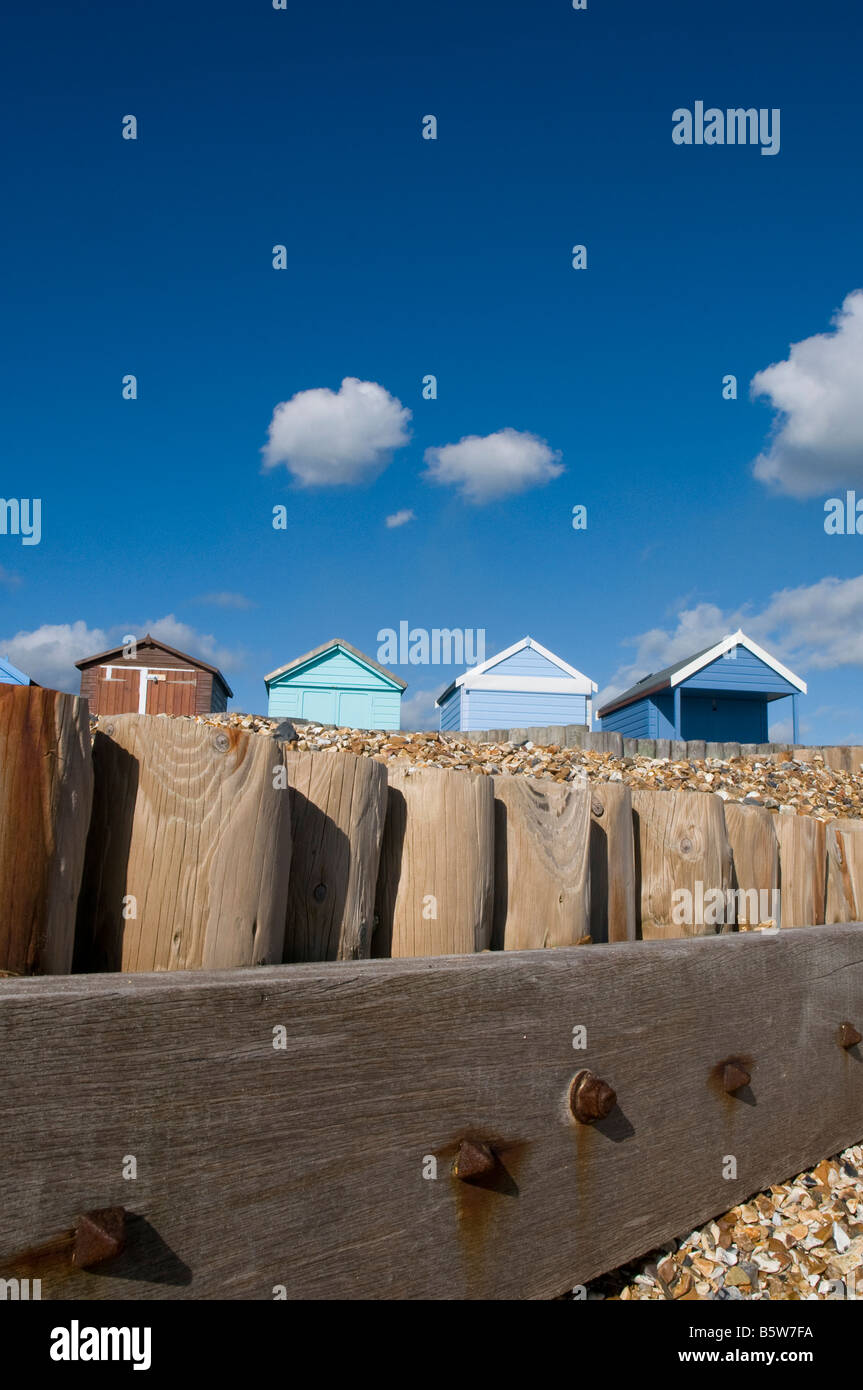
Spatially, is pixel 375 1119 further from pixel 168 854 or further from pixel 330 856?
pixel 168 854

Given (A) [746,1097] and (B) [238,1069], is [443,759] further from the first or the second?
(B) [238,1069]

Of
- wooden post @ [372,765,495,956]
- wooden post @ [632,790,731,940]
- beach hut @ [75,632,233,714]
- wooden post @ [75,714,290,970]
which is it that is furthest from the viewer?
beach hut @ [75,632,233,714]

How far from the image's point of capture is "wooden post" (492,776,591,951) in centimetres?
230

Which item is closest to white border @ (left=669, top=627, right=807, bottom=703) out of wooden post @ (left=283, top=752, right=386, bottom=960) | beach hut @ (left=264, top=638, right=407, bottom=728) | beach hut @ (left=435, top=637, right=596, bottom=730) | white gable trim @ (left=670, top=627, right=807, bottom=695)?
white gable trim @ (left=670, top=627, right=807, bottom=695)

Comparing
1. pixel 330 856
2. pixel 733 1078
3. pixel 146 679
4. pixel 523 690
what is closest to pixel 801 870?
pixel 733 1078

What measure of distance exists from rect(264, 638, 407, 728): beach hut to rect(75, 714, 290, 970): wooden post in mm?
20746

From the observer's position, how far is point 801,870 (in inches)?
132

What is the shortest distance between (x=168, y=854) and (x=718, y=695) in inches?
919

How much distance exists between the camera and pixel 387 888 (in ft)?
6.95

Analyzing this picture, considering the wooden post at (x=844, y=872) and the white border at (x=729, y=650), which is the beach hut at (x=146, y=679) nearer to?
the white border at (x=729, y=650)

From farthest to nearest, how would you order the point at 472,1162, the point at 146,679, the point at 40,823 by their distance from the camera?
the point at 146,679 < the point at 472,1162 < the point at 40,823

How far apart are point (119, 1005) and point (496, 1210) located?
0.99 metres
